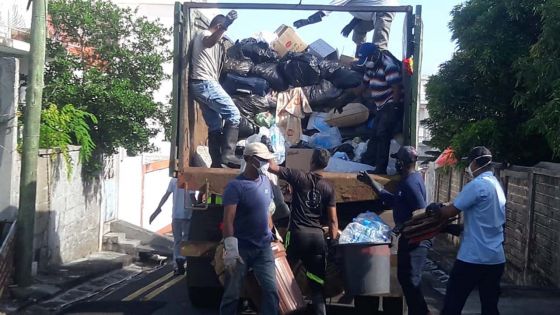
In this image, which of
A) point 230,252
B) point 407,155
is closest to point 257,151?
point 230,252

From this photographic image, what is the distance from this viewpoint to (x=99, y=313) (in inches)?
341

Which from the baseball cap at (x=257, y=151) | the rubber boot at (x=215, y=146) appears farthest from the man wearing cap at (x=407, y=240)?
the rubber boot at (x=215, y=146)

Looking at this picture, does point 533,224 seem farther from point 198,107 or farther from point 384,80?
point 198,107

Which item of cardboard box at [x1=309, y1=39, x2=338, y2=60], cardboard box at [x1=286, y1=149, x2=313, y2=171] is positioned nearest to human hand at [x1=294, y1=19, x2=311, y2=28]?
cardboard box at [x1=309, y1=39, x2=338, y2=60]

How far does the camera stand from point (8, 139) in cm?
1039

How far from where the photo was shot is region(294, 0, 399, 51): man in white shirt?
933 centimetres

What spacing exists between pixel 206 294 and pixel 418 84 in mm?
3193

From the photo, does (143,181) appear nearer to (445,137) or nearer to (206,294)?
(445,137)

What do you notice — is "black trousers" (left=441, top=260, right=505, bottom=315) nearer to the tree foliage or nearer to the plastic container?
the plastic container

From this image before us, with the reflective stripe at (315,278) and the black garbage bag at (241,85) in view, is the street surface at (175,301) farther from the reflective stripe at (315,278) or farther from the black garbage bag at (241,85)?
the black garbage bag at (241,85)

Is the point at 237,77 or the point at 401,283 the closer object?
the point at 401,283

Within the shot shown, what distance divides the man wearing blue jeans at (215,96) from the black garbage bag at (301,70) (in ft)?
3.55

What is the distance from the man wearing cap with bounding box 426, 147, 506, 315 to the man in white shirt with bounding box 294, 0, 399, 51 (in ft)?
10.3

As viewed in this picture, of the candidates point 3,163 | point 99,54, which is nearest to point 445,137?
point 99,54
